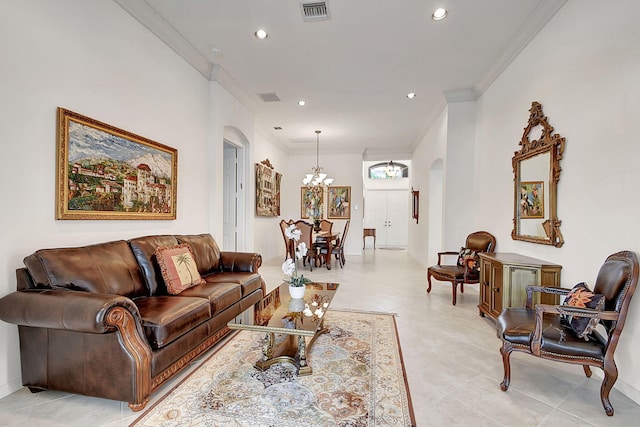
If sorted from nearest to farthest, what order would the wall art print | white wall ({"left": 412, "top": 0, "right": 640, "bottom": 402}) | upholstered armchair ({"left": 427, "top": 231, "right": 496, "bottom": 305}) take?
1. white wall ({"left": 412, "top": 0, "right": 640, "bottom": 402})
2. upholstered armchair ({"left": 427, "top": 231, "right": 496, "bottom": 305})
3. the wall art print

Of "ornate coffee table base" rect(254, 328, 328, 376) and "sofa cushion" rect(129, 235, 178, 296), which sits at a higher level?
"sofa cushion" rect(129, 235, 178, 296)

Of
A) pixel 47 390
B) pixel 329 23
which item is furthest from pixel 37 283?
pixel 329 23

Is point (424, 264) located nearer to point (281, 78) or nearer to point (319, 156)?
point (319, 156)

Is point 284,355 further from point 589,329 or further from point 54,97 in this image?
point 54,97

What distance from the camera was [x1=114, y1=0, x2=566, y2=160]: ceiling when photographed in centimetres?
288

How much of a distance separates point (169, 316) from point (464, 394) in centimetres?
207

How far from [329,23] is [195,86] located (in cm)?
193

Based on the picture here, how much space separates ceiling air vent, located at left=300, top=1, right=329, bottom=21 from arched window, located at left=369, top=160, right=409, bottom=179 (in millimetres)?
8602

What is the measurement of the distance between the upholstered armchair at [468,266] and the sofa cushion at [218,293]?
2741mm

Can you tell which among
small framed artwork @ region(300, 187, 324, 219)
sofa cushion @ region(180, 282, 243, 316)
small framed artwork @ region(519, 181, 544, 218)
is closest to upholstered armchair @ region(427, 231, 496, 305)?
small framed artwork @ region(519, 181, 544, 218)

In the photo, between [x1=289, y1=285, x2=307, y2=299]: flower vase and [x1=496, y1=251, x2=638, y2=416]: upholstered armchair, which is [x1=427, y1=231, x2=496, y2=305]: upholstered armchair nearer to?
[x1=496, y1=251, x2=638, y2=416]: upholstered armchair

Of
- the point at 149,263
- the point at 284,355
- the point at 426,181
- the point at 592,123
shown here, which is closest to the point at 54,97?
the point at 149,263

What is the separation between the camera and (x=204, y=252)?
3451mm

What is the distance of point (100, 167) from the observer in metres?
2.55
